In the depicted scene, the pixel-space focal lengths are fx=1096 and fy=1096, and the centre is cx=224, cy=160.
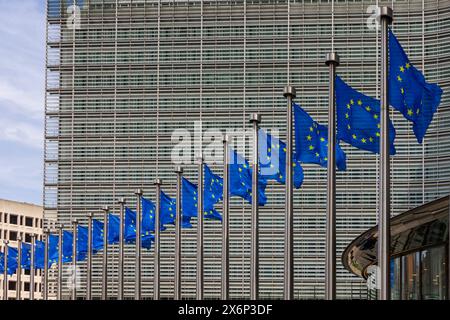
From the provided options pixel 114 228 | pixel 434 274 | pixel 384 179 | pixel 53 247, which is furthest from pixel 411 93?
pixel 53 247

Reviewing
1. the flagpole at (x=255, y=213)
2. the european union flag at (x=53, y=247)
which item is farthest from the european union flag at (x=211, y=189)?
the european union flag at (x=53, y=247)

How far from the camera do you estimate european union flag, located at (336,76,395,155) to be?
3244 centimetres

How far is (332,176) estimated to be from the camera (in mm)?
33062

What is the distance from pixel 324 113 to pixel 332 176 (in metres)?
97.1

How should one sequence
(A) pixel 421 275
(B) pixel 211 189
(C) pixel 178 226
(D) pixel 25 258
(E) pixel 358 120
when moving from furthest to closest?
(D) pixel 25 258, (C) pixel 178 226, (B) pixel 211 189, (A) pixel 421 275, (E) pixel 358 120

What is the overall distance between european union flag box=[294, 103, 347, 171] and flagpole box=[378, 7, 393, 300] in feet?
24.2

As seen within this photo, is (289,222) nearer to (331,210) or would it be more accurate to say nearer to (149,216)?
(331,210)

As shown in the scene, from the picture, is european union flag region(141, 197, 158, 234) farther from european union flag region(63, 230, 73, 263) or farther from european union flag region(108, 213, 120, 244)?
european union flag region(63, 230, 73, 263)

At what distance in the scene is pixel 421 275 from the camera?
41312mm

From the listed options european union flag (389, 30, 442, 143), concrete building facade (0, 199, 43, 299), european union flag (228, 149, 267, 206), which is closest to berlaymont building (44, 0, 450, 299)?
concrete building facade (0, 199, 43, 299)

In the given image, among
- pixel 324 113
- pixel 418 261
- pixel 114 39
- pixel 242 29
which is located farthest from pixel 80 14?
pixel 418 261

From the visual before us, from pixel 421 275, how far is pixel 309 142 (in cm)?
799

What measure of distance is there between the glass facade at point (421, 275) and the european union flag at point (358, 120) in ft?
20.9
